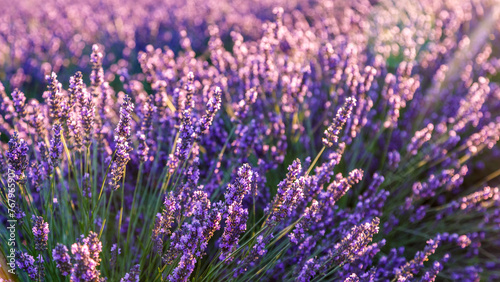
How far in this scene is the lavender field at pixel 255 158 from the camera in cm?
169

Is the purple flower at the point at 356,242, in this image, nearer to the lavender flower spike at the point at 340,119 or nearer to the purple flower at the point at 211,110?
the lavender flower spike at the point at 340,119

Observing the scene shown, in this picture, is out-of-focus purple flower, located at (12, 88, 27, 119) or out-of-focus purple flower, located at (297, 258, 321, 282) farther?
out-of-focus purple flower, located at (12, 88, 27, 119)

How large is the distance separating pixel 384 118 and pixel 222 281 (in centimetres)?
213

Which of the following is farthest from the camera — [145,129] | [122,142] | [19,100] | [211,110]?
[145,129]

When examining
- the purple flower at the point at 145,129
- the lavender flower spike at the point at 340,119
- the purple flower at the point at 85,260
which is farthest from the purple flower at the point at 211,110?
the purple flower at the point at 85,260

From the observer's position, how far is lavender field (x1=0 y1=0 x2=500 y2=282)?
1691mm

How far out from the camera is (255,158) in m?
2.71

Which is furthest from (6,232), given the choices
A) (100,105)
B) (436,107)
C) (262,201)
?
(436,107)

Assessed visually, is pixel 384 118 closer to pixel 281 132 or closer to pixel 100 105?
pixel 281 132

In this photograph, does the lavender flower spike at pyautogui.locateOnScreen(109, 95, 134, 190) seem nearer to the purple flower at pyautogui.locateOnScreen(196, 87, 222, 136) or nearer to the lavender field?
the lavender field

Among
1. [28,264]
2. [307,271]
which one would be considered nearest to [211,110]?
[307,271]

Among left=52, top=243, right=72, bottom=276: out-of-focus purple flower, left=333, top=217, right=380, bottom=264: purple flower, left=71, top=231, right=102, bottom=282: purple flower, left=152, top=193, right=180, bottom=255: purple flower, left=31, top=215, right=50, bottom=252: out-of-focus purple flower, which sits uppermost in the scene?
left=31, top=215, right=50, bottom=252: out-of-focus purple flower

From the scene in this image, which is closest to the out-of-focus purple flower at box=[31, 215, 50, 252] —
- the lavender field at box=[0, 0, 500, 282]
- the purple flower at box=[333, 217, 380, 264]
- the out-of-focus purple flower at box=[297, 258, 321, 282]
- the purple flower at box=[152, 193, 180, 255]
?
the lavender field at box=[0, 0, 500, 282]

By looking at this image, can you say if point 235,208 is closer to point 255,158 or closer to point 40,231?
point 40,231
